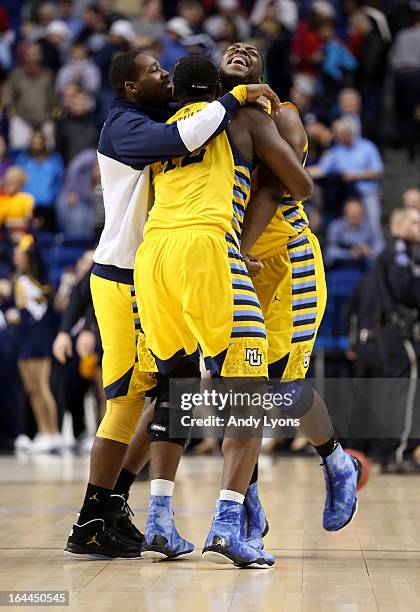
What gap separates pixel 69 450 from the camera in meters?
11.8

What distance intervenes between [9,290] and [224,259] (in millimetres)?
7291

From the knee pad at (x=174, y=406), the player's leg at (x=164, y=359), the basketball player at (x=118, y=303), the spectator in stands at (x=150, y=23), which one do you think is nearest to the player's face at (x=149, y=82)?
the basketball player at (x=118, y=303)

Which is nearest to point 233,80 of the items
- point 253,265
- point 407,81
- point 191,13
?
point 253,265

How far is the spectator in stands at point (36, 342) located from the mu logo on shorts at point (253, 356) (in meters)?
6.92

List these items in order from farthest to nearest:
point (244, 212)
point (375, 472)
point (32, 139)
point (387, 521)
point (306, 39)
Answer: point (306, 39) < point (32, 139) < point (375, 472) < point (387, 521) < point (244, 212)

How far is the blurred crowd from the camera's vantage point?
11.6 meters

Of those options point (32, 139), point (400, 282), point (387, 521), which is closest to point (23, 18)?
point (32, 139)

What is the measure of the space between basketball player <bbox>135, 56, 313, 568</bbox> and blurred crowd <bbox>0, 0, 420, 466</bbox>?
19.5ft

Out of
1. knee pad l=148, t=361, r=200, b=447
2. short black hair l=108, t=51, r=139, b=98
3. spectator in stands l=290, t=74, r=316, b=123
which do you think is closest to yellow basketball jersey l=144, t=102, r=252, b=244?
short black hair l=108, t=51, r=139, b=98

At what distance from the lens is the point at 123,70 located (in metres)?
5.02

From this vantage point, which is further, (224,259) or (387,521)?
(387,521)

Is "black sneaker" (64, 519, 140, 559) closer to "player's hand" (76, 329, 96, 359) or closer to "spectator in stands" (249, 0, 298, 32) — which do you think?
"player's hand" (76, 329, 96, 359)

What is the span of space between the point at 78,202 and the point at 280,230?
834cm

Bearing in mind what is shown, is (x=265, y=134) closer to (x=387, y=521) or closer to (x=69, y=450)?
(x=387, y=521)
